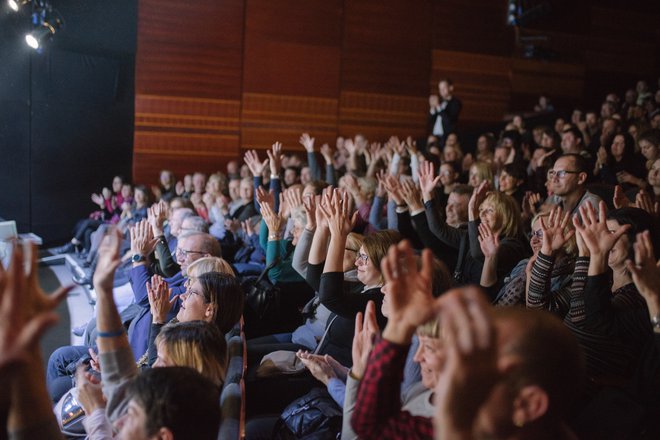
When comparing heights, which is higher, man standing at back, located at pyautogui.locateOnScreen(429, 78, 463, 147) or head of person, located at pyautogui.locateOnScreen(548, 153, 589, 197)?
man standing at back, located at pyautogui.locateOnScreen(429, 78, 463, 147)

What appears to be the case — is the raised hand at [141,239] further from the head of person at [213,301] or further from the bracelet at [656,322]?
the bracelet at [656,322]

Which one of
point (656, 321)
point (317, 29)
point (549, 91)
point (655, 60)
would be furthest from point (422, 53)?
point (656, 321)

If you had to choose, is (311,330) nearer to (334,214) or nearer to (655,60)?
(334,214)

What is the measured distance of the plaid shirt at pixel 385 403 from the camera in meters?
1.05

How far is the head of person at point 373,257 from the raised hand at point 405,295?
1045mm

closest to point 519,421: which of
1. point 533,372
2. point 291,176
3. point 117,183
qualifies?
point 533,372

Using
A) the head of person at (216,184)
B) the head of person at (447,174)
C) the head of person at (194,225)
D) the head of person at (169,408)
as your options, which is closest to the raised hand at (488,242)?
the head of person at (169,408)

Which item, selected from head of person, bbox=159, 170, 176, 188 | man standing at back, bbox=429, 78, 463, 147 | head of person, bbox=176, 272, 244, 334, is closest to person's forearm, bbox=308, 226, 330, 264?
head of person, bbox=176, 272, 244, 334

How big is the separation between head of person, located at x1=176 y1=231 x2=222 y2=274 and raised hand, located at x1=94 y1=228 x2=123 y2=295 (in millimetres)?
1411

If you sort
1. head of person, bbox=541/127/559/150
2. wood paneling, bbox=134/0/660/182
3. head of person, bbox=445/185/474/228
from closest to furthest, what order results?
head of person, bbox=445/185/474/228
head of person, bbox=541/127/559/150
wood paneling, bbox=134/0/660/182

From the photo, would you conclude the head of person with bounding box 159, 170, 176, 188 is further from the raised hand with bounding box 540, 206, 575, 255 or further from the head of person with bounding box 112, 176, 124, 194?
the raised hand with bounding box 540, 206, 575, 255

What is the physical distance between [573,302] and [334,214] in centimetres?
78

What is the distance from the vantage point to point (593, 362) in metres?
1.61

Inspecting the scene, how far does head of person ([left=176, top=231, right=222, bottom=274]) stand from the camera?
2.74m
